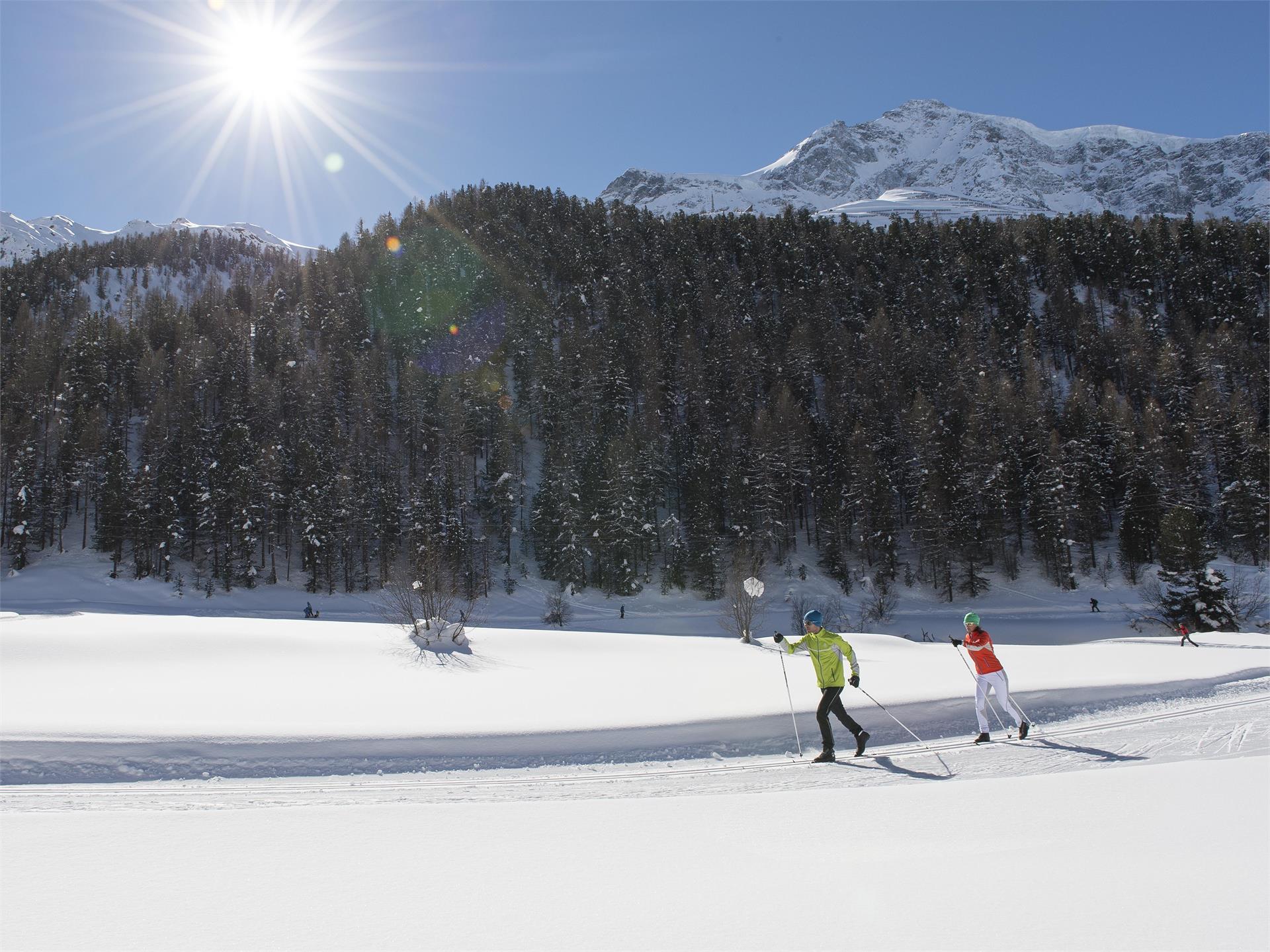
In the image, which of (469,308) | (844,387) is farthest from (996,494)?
(469,308)

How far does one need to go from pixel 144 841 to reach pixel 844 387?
80.6 meters

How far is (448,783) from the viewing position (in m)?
8.17

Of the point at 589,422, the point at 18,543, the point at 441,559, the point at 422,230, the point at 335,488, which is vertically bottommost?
the point at 441,559

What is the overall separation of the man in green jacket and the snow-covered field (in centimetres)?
49

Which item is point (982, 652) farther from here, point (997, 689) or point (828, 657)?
point (828, 657)

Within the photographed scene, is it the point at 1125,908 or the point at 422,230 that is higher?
the point at 422,230

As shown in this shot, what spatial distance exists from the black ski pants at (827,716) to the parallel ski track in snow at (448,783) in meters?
0.35

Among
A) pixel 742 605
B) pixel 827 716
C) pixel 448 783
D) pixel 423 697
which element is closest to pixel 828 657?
pixel 827 716

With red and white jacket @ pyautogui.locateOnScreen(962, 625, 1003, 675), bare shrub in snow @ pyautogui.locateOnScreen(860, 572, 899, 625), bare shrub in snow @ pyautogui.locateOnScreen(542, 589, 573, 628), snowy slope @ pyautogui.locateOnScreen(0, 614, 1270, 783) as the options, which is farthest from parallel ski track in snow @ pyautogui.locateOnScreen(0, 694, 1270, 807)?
bare shrub in snow @ pyautogui.locateOnScreen(860, 572, 899, 625)

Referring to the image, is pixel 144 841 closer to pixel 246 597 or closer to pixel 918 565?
pixel 246 597

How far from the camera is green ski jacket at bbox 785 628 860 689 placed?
348 inches

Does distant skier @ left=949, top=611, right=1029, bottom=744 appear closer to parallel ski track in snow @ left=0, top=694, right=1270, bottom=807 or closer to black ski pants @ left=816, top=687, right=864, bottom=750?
parallel ski track in snow @ left=0, top=694, right=1270, bottom=807

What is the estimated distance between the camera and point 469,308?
99250 mm

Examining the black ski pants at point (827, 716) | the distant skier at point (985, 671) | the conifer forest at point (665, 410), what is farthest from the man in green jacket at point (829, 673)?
the conifer forest at point (665, 410)
